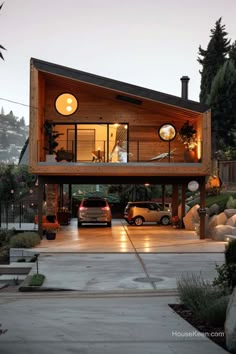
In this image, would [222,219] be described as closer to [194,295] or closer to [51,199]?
[51,199]

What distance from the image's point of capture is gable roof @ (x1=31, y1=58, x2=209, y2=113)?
25781 millimetres

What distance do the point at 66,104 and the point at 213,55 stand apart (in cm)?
2817

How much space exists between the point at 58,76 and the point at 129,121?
4.88 metres

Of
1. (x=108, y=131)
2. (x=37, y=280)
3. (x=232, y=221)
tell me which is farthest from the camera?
(x=108, y=131)

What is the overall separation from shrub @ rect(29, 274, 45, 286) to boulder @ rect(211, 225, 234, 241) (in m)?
12.1

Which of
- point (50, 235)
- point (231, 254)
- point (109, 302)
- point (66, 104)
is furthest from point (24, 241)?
point (231, 254)

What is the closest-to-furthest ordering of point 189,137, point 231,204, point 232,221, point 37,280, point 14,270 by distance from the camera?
point 37,280 < point 14,270 < point 232,221 < point 189,137 < point 231,204

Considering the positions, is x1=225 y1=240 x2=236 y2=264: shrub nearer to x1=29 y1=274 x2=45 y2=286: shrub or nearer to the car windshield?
x1=29 y1=274 x2=45 y2=286: shrub

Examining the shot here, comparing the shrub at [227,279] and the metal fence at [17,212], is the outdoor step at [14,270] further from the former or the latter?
the metal fence at [17,212]

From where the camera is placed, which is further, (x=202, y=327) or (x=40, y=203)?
(x=40, y=203)

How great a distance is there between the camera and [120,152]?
92.2ft

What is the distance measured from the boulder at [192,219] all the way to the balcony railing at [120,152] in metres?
3.65

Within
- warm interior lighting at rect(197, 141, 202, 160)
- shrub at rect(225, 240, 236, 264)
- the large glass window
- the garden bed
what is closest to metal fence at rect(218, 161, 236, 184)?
warm interior lighting at rect(197, 141, 202, 160)

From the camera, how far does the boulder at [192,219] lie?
3123 centimetres
